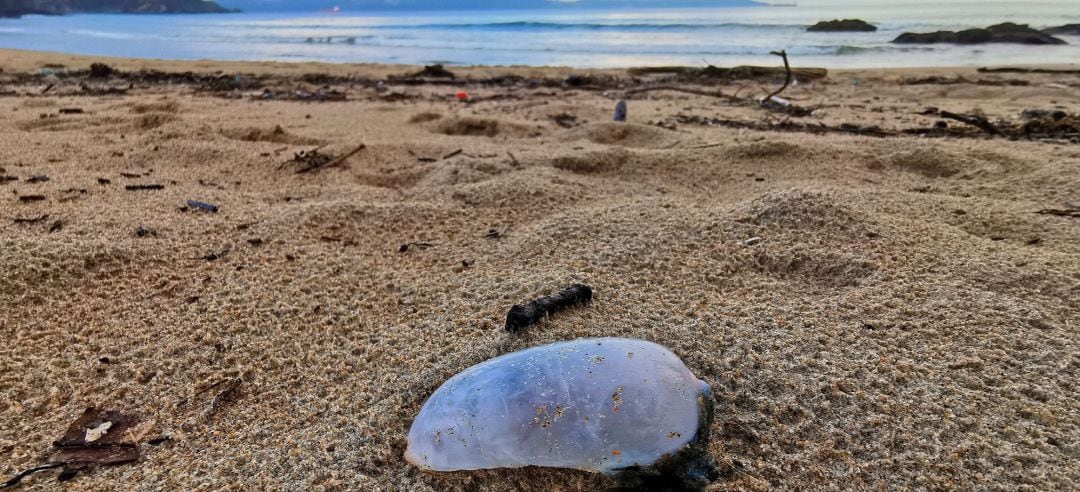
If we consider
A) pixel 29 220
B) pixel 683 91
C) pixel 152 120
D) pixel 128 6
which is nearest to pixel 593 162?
pixel 29 220

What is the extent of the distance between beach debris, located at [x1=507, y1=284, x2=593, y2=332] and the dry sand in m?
0.04

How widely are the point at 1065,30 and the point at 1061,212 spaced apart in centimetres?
1428

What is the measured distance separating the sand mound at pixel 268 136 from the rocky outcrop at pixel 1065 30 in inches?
585

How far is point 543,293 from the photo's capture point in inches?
62.4

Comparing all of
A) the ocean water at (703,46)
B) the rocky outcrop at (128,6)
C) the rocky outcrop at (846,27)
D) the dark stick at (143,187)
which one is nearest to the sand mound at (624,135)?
the dark stick at (143,187)

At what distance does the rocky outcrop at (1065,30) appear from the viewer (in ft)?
38.6

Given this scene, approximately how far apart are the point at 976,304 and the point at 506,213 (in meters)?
1.51

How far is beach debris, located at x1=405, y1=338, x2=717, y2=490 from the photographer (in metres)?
0.98

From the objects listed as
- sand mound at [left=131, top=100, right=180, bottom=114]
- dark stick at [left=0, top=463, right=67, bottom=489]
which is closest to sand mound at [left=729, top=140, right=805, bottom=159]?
dark stick at [left=0, top=463, right=67, bottom=489]

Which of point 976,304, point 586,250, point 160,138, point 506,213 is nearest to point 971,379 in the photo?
point 976,304

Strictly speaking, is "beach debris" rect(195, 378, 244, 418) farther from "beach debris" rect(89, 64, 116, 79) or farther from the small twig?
"beach debris" rect(89, 64, 116, 79)

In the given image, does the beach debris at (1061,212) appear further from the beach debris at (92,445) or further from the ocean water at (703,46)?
the ocean water at (703,46)

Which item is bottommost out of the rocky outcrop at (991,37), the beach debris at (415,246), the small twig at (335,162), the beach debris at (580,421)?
the beach debris at (580,421)

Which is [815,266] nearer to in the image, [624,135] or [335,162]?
[624,135]
